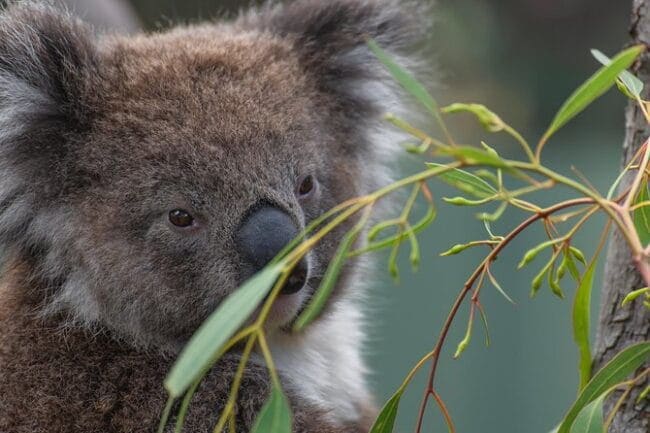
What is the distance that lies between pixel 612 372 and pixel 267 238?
0.74 m

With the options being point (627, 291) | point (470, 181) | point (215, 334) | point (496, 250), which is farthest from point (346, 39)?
point (215, 334)

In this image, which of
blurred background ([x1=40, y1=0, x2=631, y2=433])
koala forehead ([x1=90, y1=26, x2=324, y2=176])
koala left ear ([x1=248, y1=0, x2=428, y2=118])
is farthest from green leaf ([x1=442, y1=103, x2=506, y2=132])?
blurred background ([x1=40, y1=0, x2=631, y2=433])

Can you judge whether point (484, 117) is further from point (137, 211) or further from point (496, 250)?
point (137, 211)

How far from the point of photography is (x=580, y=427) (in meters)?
1.42

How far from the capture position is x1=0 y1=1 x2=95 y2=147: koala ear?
7.13ft

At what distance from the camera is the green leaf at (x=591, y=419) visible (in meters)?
1.40

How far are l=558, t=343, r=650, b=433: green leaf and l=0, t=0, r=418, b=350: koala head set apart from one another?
2.14 ft

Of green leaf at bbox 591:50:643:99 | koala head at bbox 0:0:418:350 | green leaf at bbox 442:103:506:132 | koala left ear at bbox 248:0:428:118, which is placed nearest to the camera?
green leaf at bbox 442:103:506:132

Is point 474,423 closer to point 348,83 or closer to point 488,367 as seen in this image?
point 488,367

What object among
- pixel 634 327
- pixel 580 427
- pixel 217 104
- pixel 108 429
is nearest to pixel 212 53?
pixel 217 104

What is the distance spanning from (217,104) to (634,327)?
38.2 inches

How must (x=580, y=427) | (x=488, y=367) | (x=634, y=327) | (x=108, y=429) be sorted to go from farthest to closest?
(x=488, y=367) < (x=108, y=429) < (x=634, y=327) < (x=580, y=427)

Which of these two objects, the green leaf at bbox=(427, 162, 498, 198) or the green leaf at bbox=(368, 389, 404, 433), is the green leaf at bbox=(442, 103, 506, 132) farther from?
the green leaf at bbox=(368, 389, 404, 433)

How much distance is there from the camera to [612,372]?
1502 millimetres
